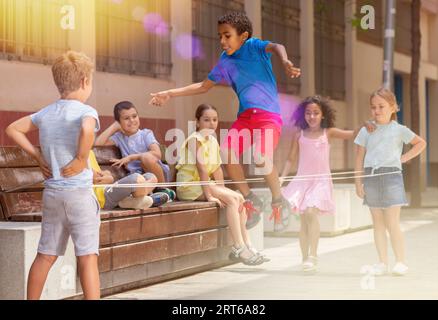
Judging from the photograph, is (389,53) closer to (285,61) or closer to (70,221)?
(285,61)

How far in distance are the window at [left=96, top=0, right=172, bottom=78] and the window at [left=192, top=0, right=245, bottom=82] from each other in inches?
38.2

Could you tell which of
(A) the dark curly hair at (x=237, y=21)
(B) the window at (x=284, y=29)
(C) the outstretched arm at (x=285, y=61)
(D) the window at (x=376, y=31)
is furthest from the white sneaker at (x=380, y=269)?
(D) the window at (x=376, y=31)

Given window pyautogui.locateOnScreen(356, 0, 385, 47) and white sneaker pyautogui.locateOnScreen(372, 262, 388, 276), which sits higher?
window pyautogui.locateOnScreen(356, 0, 385, 47)

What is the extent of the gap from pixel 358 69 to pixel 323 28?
2424 mm

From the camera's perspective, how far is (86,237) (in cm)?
517

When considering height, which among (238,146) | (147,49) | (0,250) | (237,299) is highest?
(147,49)

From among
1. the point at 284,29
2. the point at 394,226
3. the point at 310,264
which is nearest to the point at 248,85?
the point at 394,226

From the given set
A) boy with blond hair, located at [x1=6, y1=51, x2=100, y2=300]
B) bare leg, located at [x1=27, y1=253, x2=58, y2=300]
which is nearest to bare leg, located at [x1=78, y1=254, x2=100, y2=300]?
boy with blond hair, located at [x1=6, y1=51, x2=100, y2=300]

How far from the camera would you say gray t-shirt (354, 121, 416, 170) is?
300 inches

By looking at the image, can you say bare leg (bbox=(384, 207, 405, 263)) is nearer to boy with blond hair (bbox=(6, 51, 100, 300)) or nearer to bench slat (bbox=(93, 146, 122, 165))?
bench slat (bbox=(93, 146, 122, 165))

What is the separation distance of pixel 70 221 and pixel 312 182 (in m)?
3.47

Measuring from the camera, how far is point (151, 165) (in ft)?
26.0

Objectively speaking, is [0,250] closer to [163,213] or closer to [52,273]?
[52,273]
